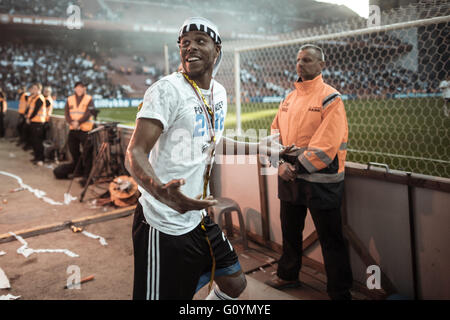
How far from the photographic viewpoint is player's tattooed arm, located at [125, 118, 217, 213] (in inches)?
58.0

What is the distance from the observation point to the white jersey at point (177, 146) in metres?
1.75

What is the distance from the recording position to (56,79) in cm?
2961

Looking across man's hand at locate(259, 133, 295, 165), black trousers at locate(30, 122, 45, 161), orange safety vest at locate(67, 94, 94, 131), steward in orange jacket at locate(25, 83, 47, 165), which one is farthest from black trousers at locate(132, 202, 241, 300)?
black trousers at locate(30, 122, 45, 161)

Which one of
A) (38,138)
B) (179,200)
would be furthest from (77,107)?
(179,200)

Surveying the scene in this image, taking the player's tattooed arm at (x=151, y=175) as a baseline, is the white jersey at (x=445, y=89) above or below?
above

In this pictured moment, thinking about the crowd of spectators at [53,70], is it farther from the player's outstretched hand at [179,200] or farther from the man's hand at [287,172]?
the player's outstretched hand at [179,200]

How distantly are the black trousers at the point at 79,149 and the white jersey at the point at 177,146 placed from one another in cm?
631

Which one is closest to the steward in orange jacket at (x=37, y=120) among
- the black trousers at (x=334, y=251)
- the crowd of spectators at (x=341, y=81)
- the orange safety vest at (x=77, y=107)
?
the orange safety vest at (x=77, y=107)

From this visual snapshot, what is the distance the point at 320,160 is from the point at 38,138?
32.4ft

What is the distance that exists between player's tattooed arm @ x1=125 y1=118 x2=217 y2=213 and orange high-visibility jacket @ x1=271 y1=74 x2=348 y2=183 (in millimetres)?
1535
